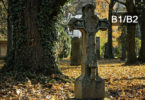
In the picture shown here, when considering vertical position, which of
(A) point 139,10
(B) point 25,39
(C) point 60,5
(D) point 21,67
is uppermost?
(A) point 139,10

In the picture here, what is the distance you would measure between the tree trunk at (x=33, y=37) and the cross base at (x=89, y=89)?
310cm

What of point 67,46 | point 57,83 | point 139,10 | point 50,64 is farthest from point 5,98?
point 67,46

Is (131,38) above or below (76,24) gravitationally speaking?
above

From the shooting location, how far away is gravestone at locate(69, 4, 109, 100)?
15.4 feet

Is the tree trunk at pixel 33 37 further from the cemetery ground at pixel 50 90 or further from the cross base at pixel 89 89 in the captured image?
the cross base at pixel 89 89

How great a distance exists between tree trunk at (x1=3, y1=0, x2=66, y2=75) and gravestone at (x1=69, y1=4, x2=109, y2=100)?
121 inches

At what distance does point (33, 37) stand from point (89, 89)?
3692 mm

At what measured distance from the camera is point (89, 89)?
468 centimetres

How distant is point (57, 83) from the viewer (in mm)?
6887

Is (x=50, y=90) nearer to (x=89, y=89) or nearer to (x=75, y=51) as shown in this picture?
(x=89, y=89)

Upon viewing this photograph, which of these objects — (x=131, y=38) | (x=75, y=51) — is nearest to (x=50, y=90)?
(x=75, y=51)

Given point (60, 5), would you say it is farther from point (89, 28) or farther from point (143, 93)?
point (143, 93)

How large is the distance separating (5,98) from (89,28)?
9.28 feet

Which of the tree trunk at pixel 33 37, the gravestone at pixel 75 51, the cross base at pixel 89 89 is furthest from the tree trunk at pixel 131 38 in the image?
the cross base at pixel 89 89
